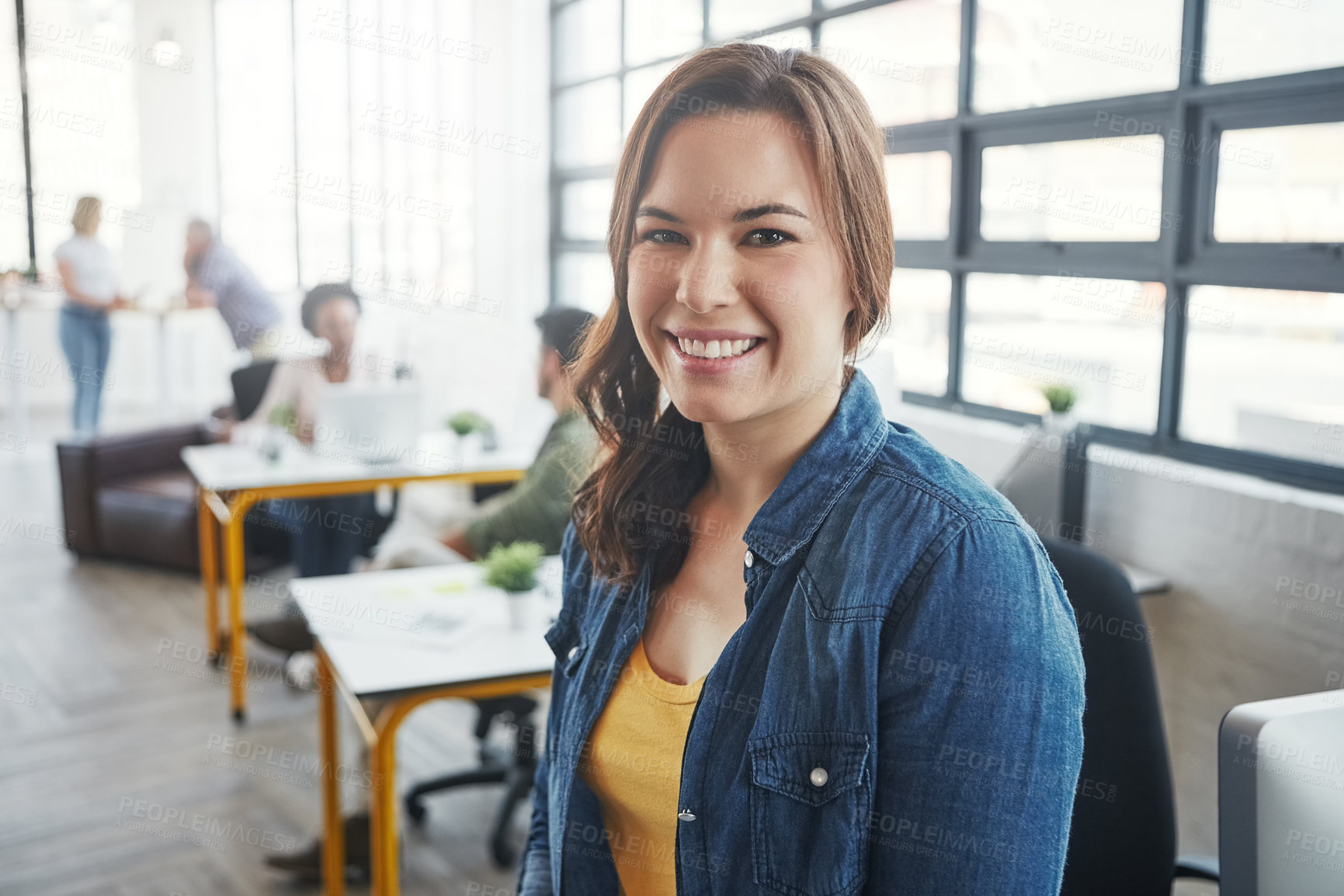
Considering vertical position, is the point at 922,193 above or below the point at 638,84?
below

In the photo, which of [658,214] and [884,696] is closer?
[884,696]

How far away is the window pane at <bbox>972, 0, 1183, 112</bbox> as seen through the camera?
112 inches

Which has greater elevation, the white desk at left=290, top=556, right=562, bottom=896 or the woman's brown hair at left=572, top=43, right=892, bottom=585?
the woman's brown hair at left=572, top=43, right=892, bottom=585

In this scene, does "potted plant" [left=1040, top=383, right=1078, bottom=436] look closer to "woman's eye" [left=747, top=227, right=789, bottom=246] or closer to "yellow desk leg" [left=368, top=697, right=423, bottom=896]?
"yellow desk leg" [left=368, top=697, right=423, bottom=896]

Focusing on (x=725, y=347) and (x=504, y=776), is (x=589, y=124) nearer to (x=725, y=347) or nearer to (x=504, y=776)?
(x=504, y=776)

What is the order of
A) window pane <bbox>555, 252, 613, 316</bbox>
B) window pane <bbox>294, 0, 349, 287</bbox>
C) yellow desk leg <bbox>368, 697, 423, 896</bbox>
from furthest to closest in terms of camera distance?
window pane <bbox>294, 0, 349, 287</bbox>
window pane <bbox>555, 252, 613, 316</bbox>
yellow desk leg <bbox>368, 697, 423, 896</bbox>

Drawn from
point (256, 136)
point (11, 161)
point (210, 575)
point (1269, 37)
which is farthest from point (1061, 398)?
point (11, 161)

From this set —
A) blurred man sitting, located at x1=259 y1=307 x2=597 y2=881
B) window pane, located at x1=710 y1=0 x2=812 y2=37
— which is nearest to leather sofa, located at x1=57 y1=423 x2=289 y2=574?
blurred man sitting, located at x1=259 y1=307 x2=597 y2=881

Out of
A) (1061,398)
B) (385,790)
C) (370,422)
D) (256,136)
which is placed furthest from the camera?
(256,136)

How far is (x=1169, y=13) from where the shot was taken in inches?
111

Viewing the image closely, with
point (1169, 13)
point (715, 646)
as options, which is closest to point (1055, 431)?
point (1169, 13)

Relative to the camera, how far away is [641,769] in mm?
1159

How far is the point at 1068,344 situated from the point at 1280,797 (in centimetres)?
263

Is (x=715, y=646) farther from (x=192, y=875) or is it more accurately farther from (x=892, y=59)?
(x=892, y=59)
